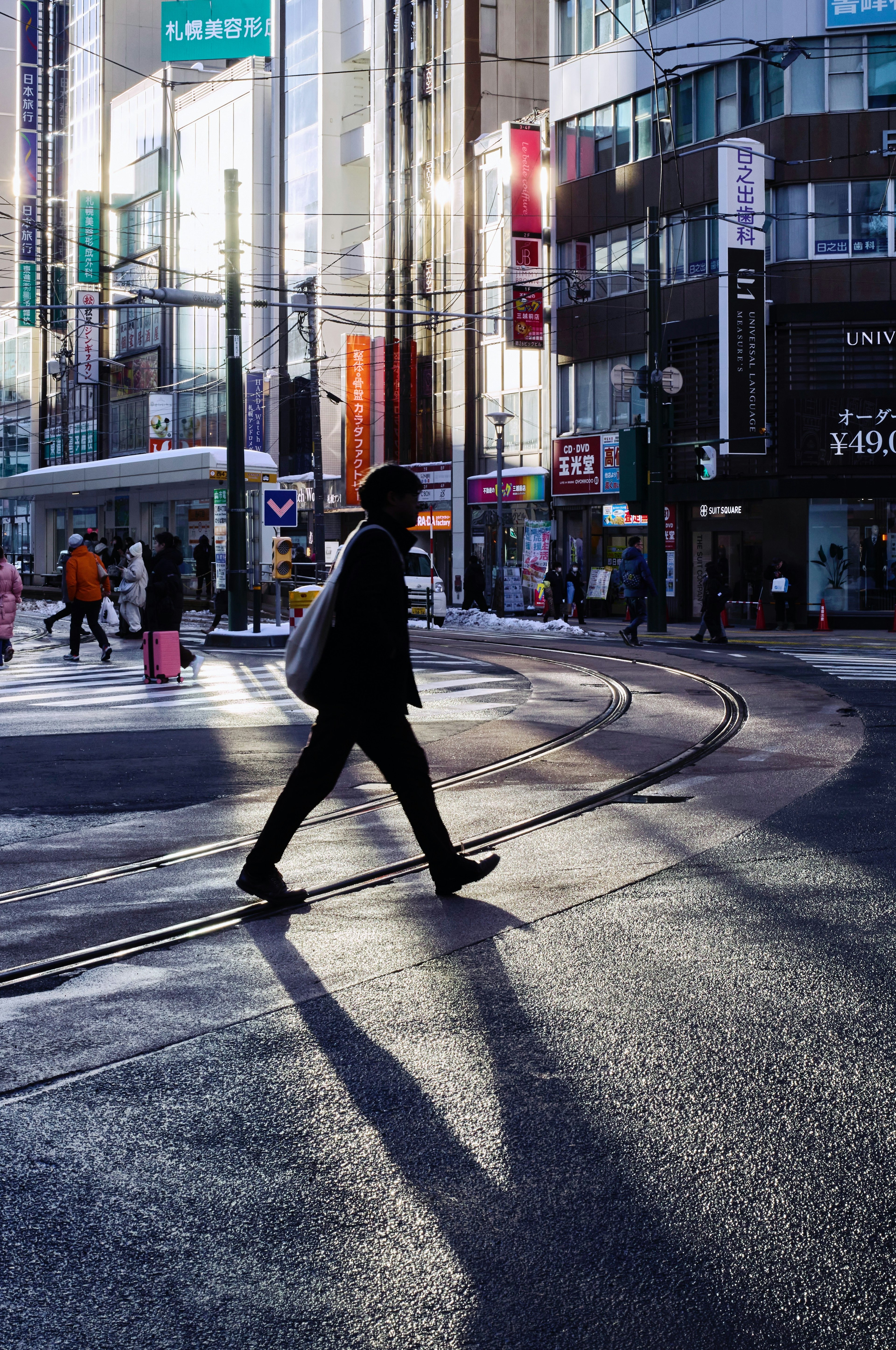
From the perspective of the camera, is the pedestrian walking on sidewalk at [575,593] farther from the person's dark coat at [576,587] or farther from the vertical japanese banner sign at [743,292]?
the vertical japanese banner sign at [743,292]

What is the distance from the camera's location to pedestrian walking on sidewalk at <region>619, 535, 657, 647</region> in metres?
27.6

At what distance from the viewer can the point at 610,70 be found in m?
42.3

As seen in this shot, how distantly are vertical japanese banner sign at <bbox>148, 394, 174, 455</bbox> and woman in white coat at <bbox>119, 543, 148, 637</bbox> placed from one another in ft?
165

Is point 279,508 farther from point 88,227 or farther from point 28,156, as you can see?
point 28,156

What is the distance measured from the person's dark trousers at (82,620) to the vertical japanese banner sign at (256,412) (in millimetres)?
46352

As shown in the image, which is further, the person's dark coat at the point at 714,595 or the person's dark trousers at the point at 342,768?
the person's dark coat at the point at 714,595

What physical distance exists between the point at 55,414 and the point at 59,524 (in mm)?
52448

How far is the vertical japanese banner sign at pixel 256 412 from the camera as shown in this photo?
227 feet

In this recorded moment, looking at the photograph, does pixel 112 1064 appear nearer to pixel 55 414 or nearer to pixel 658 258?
pixel 658 258

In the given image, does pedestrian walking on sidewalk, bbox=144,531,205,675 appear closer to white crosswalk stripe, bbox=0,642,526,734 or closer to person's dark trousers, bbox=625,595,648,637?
white crosswalk stripe, bbox=0,642,526,734

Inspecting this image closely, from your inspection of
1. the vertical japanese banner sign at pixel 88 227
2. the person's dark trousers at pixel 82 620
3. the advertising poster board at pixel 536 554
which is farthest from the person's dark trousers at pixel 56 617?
the vertical japanese banner sign at pixel 88 227

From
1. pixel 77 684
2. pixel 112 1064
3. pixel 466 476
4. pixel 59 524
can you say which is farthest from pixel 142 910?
pixel 466 476

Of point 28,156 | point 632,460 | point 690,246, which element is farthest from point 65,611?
point 28,156

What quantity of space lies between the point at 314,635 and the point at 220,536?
27.7 m
